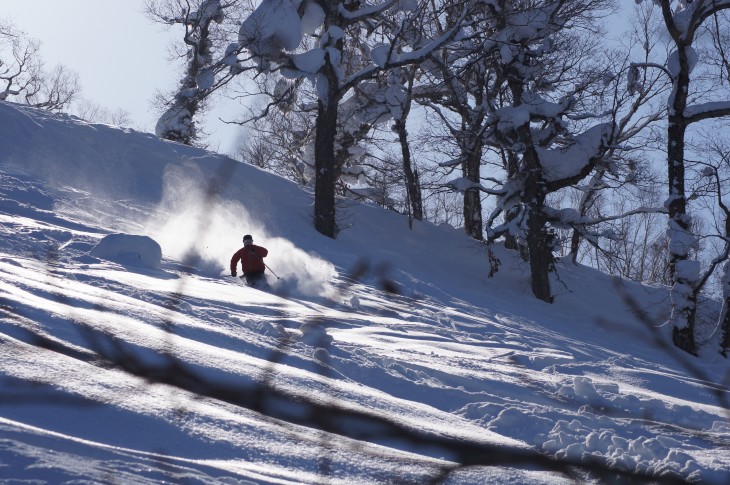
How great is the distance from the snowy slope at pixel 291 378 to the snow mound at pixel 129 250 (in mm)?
287

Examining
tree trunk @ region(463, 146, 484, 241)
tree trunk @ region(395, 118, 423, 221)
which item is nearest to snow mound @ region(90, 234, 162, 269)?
tree trunk @ region(395, 118, 423, 221)

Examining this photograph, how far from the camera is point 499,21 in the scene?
17.9m

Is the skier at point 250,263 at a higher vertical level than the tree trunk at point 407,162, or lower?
lower

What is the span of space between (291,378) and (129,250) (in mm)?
6298

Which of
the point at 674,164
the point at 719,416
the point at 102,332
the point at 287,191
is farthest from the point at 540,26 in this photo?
the point at 102,332

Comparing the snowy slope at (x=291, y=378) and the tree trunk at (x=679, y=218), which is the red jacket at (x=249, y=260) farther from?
the tree trunk at (x=679, y=218)

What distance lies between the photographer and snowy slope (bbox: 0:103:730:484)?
304 cm

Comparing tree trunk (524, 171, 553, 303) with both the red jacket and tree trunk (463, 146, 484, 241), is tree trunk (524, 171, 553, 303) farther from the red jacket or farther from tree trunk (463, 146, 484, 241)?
the red jacket

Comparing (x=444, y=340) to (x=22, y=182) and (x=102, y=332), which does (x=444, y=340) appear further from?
(x=22, y=182)

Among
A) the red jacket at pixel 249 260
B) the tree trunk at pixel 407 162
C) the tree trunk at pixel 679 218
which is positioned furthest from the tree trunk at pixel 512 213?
the red jacket at pixel 249 260

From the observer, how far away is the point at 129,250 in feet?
33.5

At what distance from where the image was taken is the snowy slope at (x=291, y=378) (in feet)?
9.98

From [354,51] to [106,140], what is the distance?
7756 millimetres

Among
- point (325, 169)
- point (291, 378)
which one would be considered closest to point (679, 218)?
point (325, 169)
